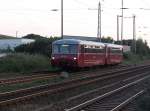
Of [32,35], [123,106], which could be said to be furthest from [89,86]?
[32,35]

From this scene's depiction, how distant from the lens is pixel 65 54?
1656 inches

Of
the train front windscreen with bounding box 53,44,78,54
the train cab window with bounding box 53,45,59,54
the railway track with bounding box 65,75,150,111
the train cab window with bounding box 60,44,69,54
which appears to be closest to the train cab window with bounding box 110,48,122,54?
the train cab window with bounding box 53,45,59,54

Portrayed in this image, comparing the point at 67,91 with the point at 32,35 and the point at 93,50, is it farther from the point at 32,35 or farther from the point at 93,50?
the point at 32,35

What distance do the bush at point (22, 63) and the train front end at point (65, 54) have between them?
3.00 metres

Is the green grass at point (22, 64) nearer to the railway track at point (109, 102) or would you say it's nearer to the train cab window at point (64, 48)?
the train cab window at point (64, 48)

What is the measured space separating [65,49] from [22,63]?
4213 millimetres

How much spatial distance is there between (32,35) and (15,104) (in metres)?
101

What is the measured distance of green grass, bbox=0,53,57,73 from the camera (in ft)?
140

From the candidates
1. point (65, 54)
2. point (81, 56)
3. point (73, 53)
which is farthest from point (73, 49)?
point (81, 56)

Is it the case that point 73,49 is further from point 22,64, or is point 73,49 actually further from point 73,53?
point 22,64

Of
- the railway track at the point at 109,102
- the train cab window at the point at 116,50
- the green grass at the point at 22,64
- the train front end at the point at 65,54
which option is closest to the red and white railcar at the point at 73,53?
the train front end at the point at 65,54

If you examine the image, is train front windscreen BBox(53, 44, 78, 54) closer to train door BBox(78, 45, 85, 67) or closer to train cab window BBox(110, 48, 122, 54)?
train door BBox(78, 45, 85, 67)

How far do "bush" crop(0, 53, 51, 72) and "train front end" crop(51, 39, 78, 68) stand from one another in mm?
3002

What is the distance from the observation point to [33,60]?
46719 millimetres
